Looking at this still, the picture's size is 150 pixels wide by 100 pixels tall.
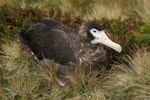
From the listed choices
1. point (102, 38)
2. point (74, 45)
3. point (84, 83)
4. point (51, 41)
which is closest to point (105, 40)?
point (102, 38)

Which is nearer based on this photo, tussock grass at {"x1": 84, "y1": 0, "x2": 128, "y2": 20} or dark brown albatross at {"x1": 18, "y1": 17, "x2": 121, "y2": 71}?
dark brown albatross at {"x1": 18, "y1": 17, "x2": 121, "y2": 71}

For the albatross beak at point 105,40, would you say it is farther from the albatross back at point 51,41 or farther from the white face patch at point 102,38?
the albatross back at point 51,41

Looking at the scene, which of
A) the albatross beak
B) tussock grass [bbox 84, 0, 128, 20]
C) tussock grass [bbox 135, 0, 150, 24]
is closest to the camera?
the albatross beak

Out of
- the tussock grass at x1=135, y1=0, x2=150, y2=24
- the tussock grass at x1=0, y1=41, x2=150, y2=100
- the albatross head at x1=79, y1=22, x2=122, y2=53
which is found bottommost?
the tussock grass at x1=0, y1=41, x2=150, y2=100

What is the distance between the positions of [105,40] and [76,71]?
439 mm

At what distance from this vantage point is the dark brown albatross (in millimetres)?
4801

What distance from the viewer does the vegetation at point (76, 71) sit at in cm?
466

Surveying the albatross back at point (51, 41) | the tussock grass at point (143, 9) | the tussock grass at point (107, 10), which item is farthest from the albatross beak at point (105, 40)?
the tussock grass at point (107, 10)

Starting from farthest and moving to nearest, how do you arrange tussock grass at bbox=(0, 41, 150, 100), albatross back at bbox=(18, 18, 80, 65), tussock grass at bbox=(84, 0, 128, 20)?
tussock grass at bbox=(84, 0, 128, 20) → albatross back at bbox=(18, 18, 80, 65) → tussock grass at bbox=(0, 41, 150, 100)

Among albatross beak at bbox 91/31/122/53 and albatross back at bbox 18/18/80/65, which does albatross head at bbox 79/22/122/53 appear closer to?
albatross beak at bbox 91/31/122/53

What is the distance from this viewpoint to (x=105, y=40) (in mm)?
4766

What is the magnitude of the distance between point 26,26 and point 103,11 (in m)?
1.65

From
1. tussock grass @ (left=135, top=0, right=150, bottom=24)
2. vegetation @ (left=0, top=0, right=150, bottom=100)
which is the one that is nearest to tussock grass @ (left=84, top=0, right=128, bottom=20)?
tussock grass @ (left=135, top=0, right=150, bottom=24)

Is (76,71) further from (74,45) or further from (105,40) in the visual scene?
(105,40)
